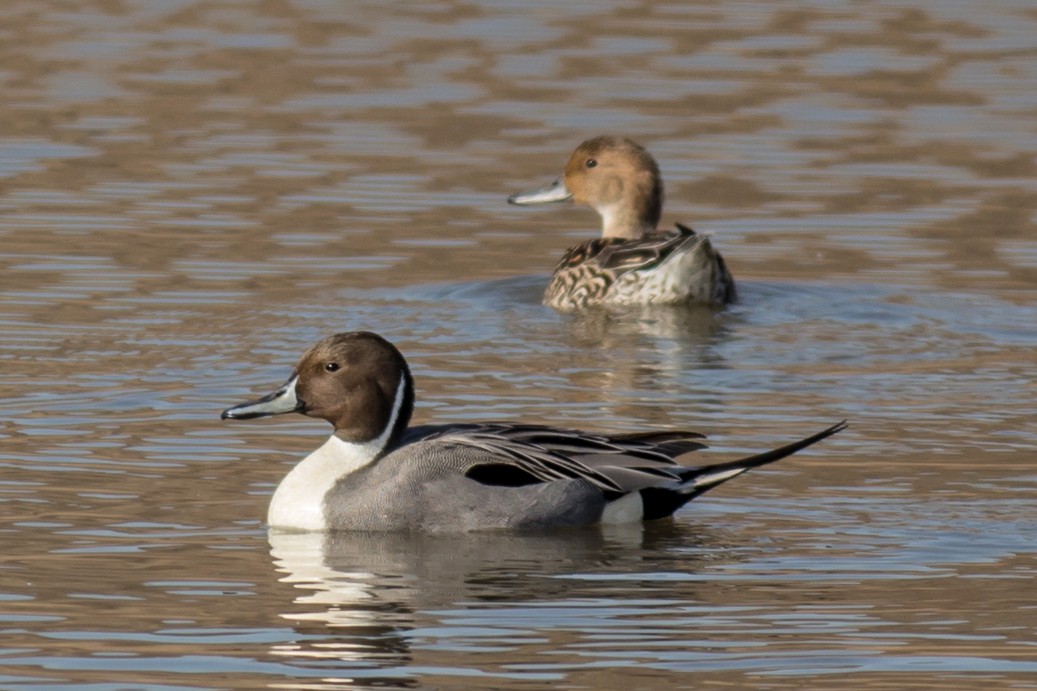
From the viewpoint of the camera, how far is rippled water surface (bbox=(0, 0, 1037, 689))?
7793 mm

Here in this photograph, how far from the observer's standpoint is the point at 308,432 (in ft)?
35.8

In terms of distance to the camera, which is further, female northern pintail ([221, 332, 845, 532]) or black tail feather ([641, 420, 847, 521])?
black tail feather ([641, 420, 847, 521])

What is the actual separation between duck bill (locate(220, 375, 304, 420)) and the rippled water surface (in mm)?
363

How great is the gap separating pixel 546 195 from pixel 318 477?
268 inches

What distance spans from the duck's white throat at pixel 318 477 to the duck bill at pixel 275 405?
20cm

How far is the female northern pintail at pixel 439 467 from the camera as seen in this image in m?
9.27

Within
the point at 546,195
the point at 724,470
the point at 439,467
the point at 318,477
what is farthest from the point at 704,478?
the point at 546,195

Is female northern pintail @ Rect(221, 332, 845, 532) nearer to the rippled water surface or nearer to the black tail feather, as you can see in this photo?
the black tail feather

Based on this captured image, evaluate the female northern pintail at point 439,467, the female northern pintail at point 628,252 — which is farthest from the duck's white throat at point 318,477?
the female northern pintail at point 628,252

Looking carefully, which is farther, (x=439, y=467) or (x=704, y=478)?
(x=704, y=478)

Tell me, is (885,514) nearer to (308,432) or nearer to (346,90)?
(308,432)

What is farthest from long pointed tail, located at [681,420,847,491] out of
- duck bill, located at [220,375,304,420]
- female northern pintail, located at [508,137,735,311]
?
female northern pintail, located at [508,137,735,311]

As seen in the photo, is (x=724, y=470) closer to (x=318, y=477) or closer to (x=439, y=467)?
(x=439, y=467)

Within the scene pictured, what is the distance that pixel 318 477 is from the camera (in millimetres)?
9359
